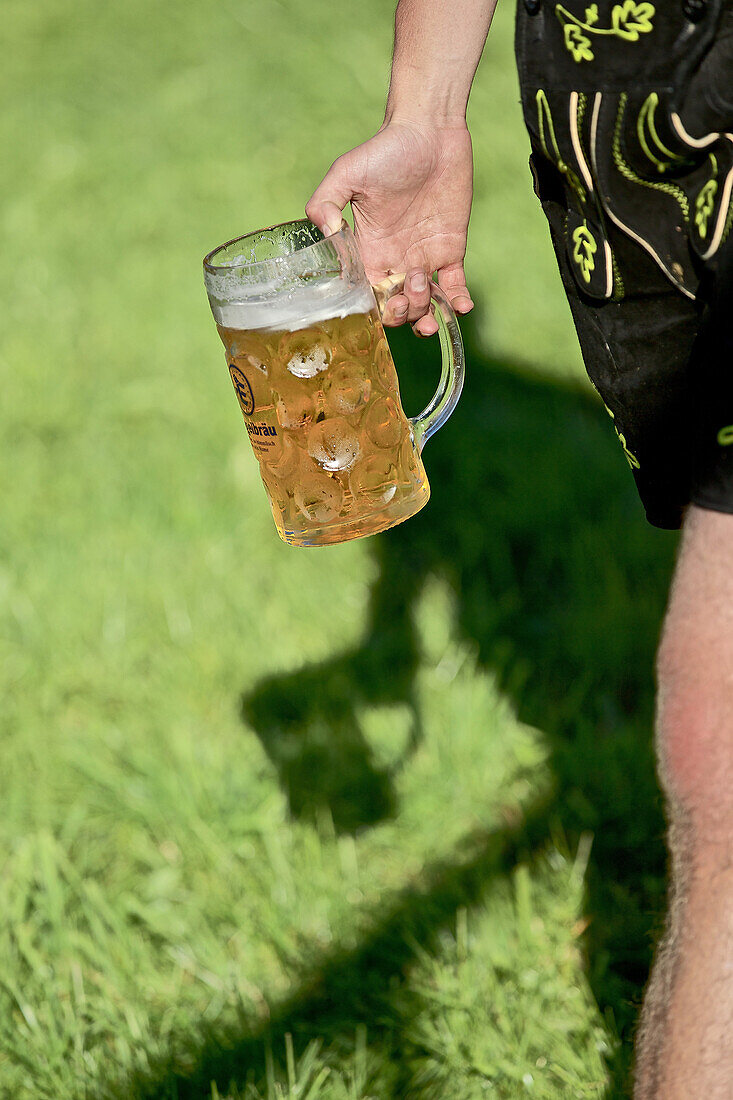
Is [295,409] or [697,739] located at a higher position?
[295,409]

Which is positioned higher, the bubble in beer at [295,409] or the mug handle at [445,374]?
the bubble in beer at [295,409]

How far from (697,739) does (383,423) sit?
55 cm

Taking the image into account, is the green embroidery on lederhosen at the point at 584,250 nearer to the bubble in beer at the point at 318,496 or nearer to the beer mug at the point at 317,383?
the beer mug at the point at 317,383

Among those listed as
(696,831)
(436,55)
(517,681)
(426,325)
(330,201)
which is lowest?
(517,681)

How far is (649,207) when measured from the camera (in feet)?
4.25

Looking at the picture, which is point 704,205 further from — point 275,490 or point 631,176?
point 275,490

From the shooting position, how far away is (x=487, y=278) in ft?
14.6

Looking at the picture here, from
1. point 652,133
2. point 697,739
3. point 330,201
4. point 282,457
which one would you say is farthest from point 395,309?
point 697,739

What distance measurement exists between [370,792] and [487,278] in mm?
2637

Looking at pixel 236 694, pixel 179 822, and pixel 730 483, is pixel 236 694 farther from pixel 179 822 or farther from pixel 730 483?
pixel 730 483

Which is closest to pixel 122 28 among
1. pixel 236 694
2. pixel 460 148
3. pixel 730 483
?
pixel 236 694

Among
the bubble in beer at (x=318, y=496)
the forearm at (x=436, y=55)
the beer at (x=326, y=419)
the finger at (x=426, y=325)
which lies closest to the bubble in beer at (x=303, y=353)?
the beer at (x=326, y=419)

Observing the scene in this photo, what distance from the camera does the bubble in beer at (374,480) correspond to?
1.41m

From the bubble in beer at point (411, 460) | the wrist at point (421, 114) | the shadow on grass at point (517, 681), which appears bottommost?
the shadow on grass at point (517, 681)
